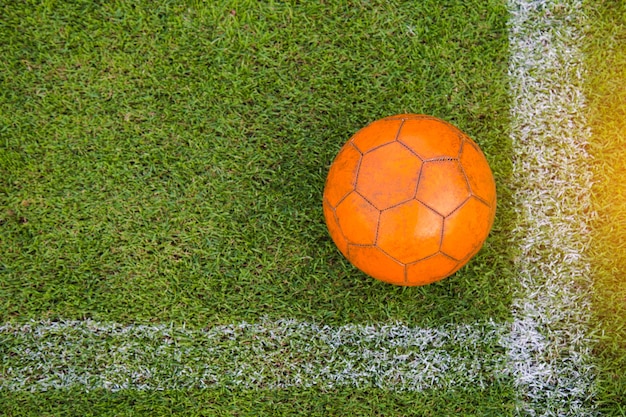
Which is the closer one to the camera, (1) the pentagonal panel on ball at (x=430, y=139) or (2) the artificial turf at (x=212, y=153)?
(1) the pentagonal panel on ball at (x=430, y=139)

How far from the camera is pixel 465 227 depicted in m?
2.35

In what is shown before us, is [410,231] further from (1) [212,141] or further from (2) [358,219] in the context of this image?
(1) [212,141]

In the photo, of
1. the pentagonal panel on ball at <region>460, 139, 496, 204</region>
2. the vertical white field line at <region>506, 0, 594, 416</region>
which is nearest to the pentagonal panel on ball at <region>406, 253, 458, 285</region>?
the pentagonal panel on ball at <region>460, 139, 496, 204</region>

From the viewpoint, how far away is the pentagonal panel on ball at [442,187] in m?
2.28

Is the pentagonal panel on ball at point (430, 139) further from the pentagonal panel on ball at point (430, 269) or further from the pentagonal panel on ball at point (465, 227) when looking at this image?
the pentagonal panel on ball at point (430, 269)

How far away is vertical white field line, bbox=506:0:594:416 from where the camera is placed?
289 cm

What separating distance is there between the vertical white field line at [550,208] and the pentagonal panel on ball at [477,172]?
71 cm

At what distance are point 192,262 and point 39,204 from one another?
112 cm

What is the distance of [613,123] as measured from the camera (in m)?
3.10

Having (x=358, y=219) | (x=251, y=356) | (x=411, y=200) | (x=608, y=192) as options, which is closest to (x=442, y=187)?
(x=411, y=200)

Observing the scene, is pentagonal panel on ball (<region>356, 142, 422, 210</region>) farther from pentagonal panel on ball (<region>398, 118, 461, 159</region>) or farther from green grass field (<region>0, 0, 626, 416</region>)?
green grass field (<region>0, 0, 626, 416</region>)

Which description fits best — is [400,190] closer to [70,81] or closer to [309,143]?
[309,143]

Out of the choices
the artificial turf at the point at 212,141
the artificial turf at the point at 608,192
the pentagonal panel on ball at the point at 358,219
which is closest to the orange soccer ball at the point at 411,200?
the pentagonal panel on ball at the point at 358,219

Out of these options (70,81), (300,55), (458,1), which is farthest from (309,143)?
(70,81)
